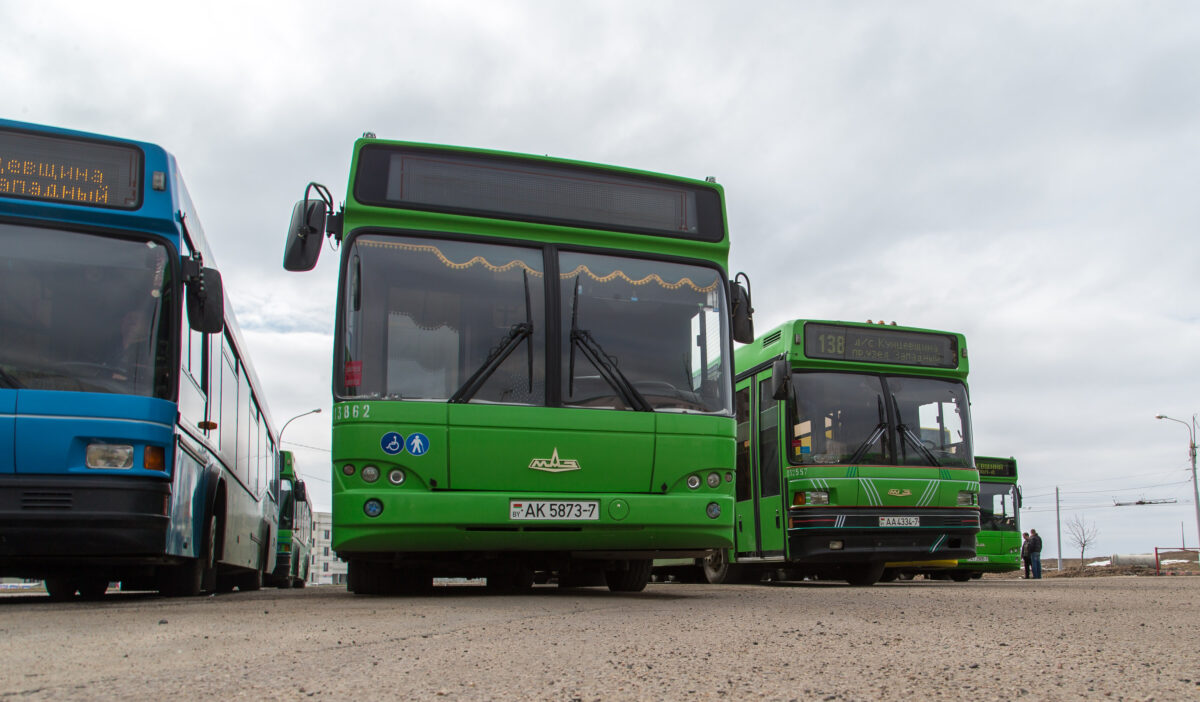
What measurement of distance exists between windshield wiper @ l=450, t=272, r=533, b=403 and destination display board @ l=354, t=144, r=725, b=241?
90 cm

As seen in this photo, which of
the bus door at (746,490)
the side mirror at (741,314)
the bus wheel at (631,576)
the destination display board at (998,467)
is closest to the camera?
the side mirror at (741,314)

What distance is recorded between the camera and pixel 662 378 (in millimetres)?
8516

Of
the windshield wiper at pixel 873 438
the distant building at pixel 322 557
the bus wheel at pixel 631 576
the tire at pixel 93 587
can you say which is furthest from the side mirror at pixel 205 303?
the distant building at pixel 322 557

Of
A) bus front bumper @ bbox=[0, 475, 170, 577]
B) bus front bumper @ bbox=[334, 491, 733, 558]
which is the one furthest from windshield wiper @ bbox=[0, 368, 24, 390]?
bus front bumper @ bbox=[334, 491, 733, 558]

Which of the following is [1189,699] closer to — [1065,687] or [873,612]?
[1065,687]

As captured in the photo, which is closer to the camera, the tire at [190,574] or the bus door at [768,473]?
the tire at [190,574]

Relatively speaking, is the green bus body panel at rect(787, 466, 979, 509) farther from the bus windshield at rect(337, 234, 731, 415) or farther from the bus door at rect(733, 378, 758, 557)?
the bus windshield at rect(337, 234, 731, 415)

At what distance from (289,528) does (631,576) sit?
15760 mm

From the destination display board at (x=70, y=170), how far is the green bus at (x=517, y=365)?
1201 mm

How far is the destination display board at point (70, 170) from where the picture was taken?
7602 millimetres

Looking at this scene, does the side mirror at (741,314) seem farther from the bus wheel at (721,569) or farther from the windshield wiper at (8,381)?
the bus wheel at (721,569)

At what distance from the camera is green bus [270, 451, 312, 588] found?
2273cm

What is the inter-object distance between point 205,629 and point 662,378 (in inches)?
159

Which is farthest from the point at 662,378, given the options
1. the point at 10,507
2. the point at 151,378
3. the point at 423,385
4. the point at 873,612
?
the point at 10,507
